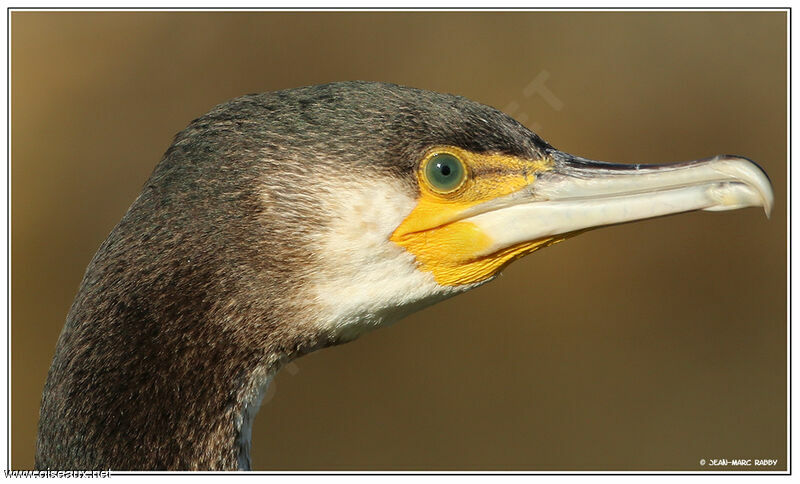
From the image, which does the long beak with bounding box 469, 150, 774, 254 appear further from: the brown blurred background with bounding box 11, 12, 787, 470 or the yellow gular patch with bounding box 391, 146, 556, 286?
the brown blurred background with bounding box 11, 12, 787, 470

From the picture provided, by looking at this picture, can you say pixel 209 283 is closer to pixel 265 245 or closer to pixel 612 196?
pixel 265 245

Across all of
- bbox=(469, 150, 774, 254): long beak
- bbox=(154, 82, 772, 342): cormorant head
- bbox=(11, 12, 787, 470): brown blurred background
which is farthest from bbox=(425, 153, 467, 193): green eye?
bbox=(11, 12, 787, 470): brown blurred background

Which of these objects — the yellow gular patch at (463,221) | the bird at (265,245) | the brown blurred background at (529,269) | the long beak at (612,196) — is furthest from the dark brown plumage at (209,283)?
the brown blurred background at (529,269)

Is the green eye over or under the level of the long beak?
over

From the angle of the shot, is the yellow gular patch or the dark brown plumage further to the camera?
the yellow gular patch

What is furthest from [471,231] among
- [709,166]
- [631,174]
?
[709,166]

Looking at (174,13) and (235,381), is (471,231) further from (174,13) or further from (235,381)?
(174,13)

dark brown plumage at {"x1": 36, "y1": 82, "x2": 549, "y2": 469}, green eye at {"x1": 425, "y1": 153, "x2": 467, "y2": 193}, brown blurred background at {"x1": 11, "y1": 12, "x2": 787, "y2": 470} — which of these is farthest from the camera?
brown blurred background at {"x1": 11, "y1": 12, "x2": 787, "y2": 470}

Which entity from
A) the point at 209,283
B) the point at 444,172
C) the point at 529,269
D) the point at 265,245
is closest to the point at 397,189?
the point at 444,172
